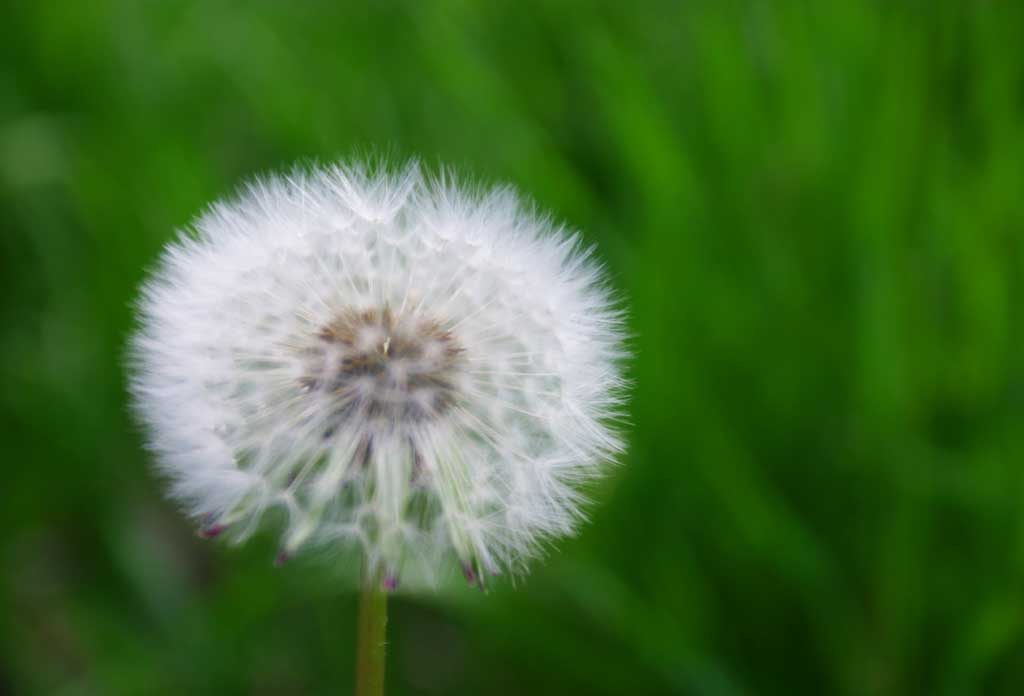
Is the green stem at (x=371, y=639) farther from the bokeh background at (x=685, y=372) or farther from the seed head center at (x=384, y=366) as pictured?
the bokeh background at (x=685, y=372)

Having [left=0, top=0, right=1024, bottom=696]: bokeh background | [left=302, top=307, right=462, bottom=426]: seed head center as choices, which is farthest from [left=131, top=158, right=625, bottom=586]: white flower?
[left=0, top=0, right=1024, bottom=696]: bokeh background

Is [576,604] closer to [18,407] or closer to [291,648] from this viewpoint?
[291,648]

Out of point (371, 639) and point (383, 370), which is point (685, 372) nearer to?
point (383, 370)

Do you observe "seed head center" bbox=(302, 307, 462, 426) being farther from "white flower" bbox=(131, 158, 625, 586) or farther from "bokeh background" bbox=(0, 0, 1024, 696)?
"bokeh background" bbox=(0, 0, 1024, 696)

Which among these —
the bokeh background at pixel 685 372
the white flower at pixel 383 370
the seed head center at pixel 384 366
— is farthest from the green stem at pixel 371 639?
the bokeh background at pixel 685 372

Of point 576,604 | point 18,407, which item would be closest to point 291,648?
point 576,604

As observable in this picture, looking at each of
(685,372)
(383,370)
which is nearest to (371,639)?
(383,370)
